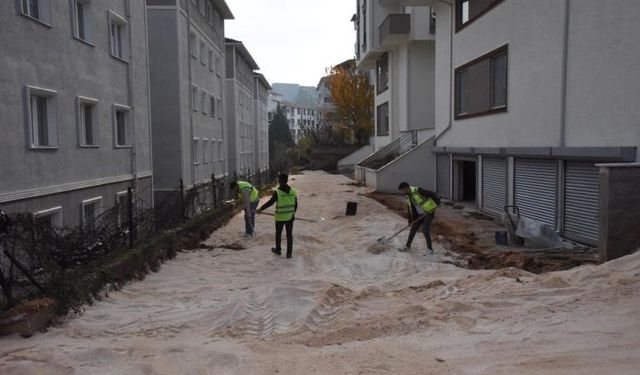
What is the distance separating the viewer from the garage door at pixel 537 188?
12562 mm

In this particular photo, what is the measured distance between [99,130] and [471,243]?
965 centimetres

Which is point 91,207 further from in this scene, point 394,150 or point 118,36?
point 394,150

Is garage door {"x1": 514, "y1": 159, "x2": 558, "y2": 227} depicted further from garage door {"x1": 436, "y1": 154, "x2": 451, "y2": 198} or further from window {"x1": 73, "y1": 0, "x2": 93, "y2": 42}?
window {"x1": 73, "y1": 0, "x2": 93, "y2": 42}

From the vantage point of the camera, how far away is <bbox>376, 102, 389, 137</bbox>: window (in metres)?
33.7

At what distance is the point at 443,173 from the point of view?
22562 mm

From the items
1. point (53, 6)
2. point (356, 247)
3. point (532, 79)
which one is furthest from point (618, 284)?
point (53, 6)

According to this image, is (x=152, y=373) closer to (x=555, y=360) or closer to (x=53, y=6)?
(x=555, y=360)

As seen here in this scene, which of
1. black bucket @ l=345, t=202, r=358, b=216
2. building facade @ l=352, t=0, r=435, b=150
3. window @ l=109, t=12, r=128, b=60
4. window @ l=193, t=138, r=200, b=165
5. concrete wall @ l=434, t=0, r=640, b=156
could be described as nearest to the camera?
concrete wall @ l=434, t=0, r=640, b=156

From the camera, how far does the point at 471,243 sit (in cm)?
1206

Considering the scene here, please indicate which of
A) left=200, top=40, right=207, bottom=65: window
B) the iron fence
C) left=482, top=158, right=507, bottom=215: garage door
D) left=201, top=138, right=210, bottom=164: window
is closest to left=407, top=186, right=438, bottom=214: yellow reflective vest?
the iron fence

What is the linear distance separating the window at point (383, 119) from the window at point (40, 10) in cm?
2383

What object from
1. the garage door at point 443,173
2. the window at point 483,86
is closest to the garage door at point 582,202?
the window at point 483,86

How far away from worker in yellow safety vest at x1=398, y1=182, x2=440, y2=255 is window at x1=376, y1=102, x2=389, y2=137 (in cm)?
2264

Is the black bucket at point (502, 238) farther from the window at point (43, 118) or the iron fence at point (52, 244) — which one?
the window at point (43, 118)
